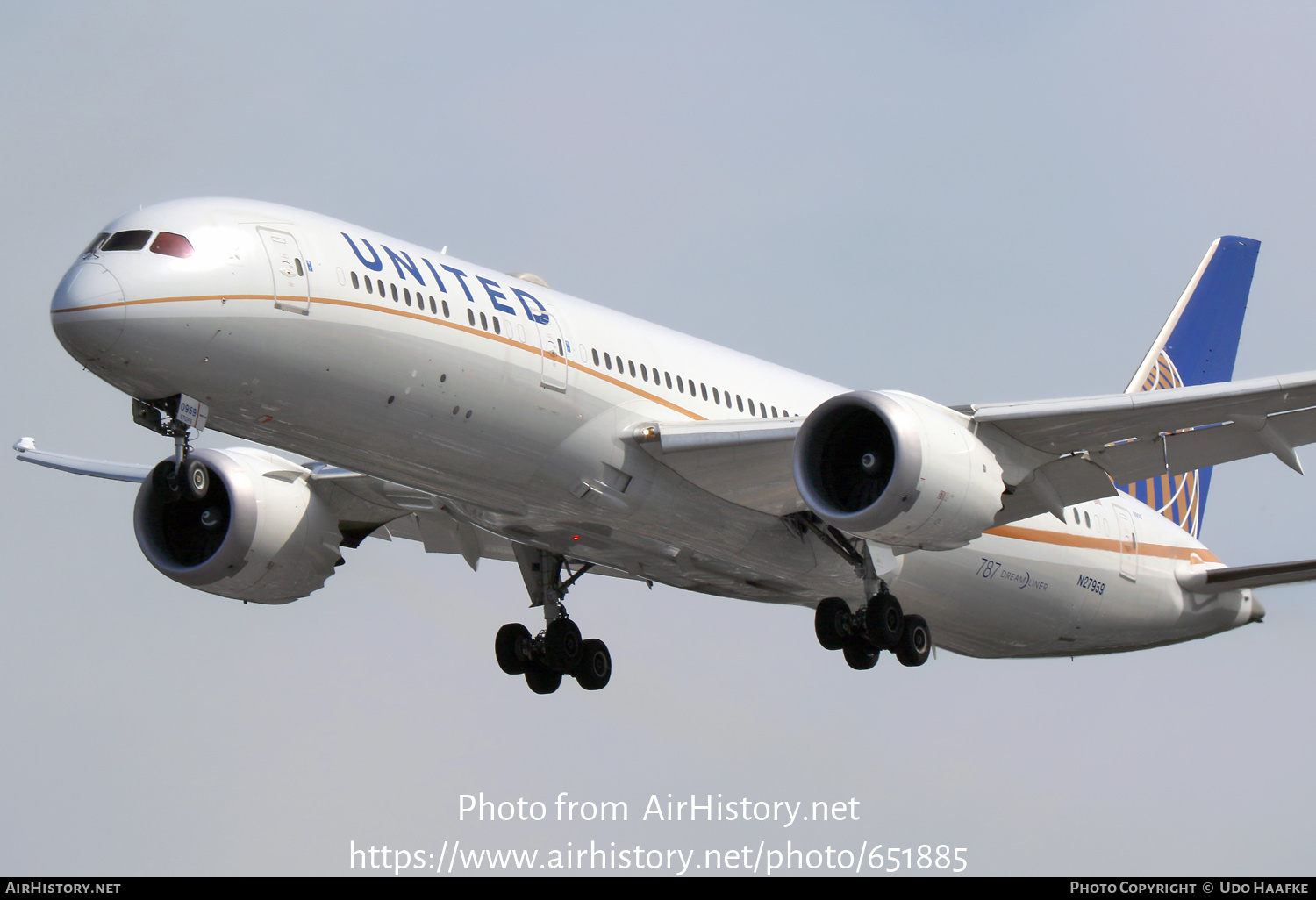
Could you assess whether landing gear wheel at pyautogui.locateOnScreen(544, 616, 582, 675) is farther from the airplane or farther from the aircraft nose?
the aircraft nose

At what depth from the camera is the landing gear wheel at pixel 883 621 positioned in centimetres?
2378

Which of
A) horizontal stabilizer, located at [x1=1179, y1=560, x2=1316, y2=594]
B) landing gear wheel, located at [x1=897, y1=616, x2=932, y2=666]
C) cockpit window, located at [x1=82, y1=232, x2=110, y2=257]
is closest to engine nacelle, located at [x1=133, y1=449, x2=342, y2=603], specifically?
cockpit window, located at [x1=82, y1=232, x2=110, y2=257]

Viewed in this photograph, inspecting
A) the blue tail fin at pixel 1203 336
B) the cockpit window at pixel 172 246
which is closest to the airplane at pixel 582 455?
the cockpit window at pixel 172 246

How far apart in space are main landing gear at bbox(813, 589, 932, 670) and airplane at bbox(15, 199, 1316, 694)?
5 cm

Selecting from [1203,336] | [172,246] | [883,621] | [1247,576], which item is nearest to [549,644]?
[883,621]

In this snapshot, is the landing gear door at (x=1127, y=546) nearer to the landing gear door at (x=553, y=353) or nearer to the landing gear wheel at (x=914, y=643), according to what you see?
the landing gear wheel at (x=914, y=643)

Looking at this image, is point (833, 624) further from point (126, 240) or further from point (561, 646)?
point (126, 240)

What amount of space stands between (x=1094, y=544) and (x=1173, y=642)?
3580 mm


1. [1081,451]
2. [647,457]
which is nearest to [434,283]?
[647,457]

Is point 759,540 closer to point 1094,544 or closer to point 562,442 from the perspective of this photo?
point 562,442

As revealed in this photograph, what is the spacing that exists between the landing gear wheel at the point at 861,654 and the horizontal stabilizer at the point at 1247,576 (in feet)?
25.3

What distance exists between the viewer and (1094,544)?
2861 cm

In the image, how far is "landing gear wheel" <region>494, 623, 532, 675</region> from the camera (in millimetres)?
26328

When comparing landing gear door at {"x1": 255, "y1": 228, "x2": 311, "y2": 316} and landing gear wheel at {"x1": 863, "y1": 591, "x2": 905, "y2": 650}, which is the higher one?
landing gear door at {"x1": 255, "y1": 228, "x2": 311, "y2": 316}
